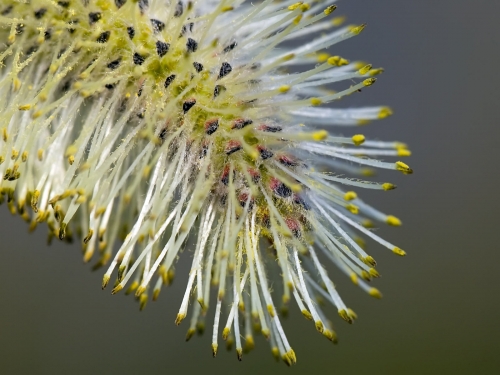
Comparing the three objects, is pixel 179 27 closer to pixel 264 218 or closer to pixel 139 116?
pixel 139 116

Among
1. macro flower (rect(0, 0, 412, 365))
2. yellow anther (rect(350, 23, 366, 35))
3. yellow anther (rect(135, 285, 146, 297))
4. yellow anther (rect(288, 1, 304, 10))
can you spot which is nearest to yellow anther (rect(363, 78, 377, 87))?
macro flower (rect(0, 0, 412, 365))

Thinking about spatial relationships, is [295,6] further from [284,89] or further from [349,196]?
[349,196]

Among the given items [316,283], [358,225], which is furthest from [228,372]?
[358,225]

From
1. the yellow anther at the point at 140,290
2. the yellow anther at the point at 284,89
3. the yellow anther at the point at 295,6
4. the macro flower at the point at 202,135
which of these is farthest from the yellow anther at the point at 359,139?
the yellow anther at the point at 140,290

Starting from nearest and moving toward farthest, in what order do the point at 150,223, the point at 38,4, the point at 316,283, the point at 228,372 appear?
the point at 150,223 → the point at 38,4 → the point at 316,283 → the point at 228,372

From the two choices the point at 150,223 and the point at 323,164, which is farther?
the point at 323,164

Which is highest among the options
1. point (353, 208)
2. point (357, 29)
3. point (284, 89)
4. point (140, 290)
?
point (357, 29)

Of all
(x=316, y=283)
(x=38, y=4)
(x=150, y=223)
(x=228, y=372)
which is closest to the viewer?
(x=150, y=223)

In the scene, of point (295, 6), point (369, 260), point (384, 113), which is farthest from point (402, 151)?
point (295, 6)
